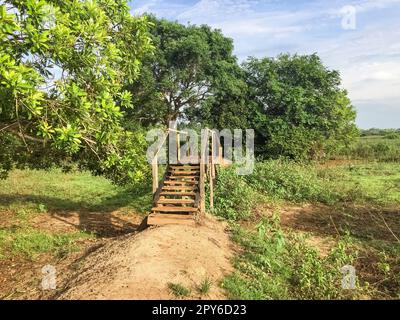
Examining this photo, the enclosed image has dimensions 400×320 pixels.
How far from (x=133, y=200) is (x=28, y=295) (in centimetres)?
839

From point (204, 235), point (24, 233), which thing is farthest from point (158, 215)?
point (24, 233)

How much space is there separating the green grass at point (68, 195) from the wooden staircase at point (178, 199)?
2371 mm

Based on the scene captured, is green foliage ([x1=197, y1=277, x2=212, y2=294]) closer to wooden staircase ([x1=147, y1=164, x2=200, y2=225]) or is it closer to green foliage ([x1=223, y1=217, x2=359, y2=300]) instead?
green foliage ([x1=223, y1=217, x2=359, y2=300])

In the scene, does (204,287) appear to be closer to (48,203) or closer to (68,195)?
(48,203)

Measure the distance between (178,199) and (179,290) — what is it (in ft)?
14.8

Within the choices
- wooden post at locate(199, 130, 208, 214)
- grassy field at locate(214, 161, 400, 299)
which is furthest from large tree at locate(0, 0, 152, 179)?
grassy field at locate(214, 161, 400, 299)

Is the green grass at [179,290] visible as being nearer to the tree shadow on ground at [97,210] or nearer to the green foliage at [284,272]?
the green foliage at [284,272]

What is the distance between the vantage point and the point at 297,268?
8102 millimetres

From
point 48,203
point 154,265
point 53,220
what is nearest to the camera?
point 154,265

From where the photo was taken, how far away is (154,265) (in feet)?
22.7

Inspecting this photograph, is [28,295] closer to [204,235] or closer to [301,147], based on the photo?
[204,235]

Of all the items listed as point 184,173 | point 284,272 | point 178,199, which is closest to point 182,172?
point 184,173

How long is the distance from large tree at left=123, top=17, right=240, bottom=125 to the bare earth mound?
1842 cm

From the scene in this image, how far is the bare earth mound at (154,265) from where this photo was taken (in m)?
6.08
